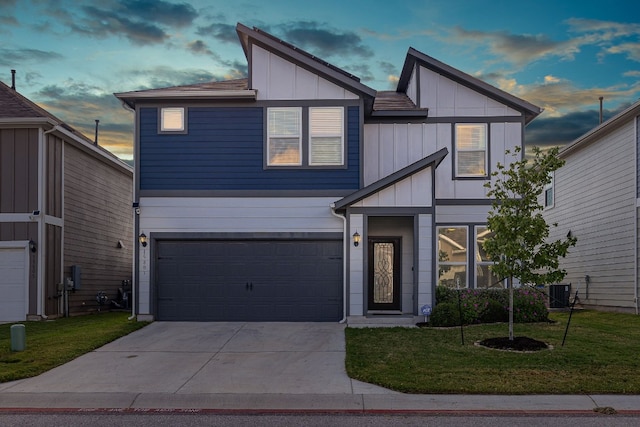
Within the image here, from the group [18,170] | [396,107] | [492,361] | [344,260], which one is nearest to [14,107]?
[18,170]

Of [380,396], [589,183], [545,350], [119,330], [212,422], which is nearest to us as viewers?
[212,422]

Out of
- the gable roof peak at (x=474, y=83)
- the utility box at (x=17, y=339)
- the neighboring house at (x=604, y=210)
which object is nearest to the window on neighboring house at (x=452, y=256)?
the gable roof peak at (x=474, y=83)

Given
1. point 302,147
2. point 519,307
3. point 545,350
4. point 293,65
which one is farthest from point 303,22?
point 545,350

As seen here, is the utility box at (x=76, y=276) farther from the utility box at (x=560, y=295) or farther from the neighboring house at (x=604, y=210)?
the neighboring house at (x=604, y=210)

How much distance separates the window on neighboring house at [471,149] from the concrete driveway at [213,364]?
5928mm

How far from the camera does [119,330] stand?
14719 mm

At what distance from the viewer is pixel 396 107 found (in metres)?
18.1

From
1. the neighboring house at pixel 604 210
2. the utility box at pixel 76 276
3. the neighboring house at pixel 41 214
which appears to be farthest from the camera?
the utility box at pixel 76 276

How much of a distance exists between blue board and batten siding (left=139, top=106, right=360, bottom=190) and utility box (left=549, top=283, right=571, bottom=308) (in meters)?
9.81

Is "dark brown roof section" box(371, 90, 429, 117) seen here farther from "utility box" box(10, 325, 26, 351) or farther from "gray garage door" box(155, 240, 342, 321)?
"utility box" box(10, 325, 26, 351)

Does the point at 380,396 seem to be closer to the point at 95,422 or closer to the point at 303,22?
the point at 95,422

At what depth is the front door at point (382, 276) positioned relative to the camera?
17.4m

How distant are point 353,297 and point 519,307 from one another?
4.15m

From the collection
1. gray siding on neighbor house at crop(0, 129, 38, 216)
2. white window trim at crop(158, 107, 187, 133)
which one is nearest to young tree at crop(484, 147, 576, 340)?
white window trim at crop(158, 107, 187, 133)
